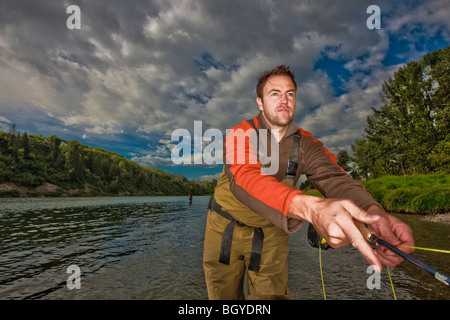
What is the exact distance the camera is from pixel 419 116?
39625mm

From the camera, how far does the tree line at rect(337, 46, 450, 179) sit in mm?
35359

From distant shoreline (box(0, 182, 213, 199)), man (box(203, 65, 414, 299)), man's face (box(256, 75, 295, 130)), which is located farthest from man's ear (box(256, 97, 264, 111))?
distant shoreline (box(0, 182, 213, 199))

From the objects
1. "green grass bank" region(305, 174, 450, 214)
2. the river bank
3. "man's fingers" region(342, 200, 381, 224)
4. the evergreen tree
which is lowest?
the river bank

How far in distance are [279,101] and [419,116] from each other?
2043 inches

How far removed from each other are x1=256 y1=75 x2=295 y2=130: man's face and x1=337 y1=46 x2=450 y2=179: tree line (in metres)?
41.5

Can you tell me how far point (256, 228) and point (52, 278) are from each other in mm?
8916

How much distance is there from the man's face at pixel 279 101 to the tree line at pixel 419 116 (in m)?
41.5

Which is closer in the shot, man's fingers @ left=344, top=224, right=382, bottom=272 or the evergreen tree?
man's fingers @ left=344, top=224, right=382, bottom=272

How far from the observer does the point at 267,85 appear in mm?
2781

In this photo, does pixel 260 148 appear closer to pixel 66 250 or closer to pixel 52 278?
pixel 52 278

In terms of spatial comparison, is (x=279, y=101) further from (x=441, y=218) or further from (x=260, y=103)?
(x=441, y=218)

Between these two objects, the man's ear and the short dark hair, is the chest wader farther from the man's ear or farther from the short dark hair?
the short dark hair

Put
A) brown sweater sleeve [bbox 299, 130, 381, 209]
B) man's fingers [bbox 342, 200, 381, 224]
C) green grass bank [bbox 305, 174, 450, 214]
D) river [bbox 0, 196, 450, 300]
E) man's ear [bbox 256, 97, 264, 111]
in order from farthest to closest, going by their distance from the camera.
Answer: green grass bank [bbox 305, 174, 450, 214]
river [bbox 0, 196, 450, 300]
man's ear [bbox 256, 97, 264, 111]
brown sweater sleeve [bbox 299, 130, 381, 209]
man's fingers [bbox 342, 200, 381, 224]

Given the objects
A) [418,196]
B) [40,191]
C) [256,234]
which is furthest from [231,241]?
[40,191]
